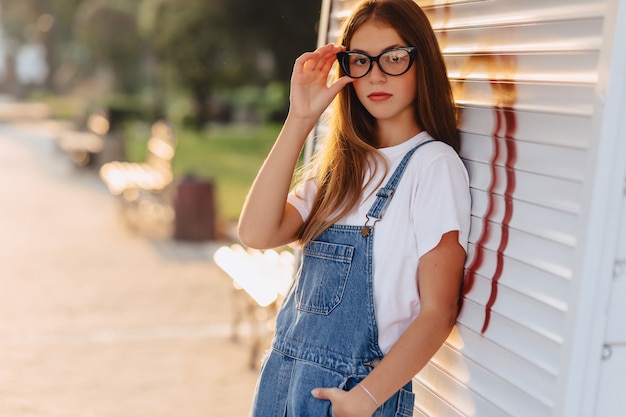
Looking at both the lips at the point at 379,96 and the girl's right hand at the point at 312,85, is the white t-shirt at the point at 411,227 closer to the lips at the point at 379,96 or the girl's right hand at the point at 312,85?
the lips at the point at 379,96

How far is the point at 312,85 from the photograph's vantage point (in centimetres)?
245

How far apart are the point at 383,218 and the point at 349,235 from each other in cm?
11

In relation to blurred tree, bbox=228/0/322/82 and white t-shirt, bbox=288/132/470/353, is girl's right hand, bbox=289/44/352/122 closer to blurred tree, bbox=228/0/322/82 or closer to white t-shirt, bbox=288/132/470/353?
white t-shirt, bbox=288/132/470/353

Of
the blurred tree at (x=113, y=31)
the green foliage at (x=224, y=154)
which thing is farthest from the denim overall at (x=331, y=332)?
the blurred tree at (x=113, y=31)

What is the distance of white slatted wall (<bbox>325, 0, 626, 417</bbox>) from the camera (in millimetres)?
1890

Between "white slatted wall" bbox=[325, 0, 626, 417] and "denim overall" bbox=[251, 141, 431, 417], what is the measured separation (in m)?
0.21

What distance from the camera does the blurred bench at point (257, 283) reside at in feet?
18.5

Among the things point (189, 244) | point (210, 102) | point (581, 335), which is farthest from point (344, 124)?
point (210, 102)

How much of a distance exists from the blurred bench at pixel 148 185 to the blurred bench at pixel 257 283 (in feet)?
14.8

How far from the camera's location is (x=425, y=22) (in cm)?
231

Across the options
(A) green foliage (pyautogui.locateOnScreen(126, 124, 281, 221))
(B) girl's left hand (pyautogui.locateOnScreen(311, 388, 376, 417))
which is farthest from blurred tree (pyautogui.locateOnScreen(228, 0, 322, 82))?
(B) girl's left hand (pyautogui.locateOnScreen(311, 388, 376, 417))

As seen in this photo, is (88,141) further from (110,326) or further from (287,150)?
(287,150)

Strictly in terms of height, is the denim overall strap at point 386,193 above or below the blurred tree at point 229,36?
below

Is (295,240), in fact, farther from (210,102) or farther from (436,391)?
(210,102)
